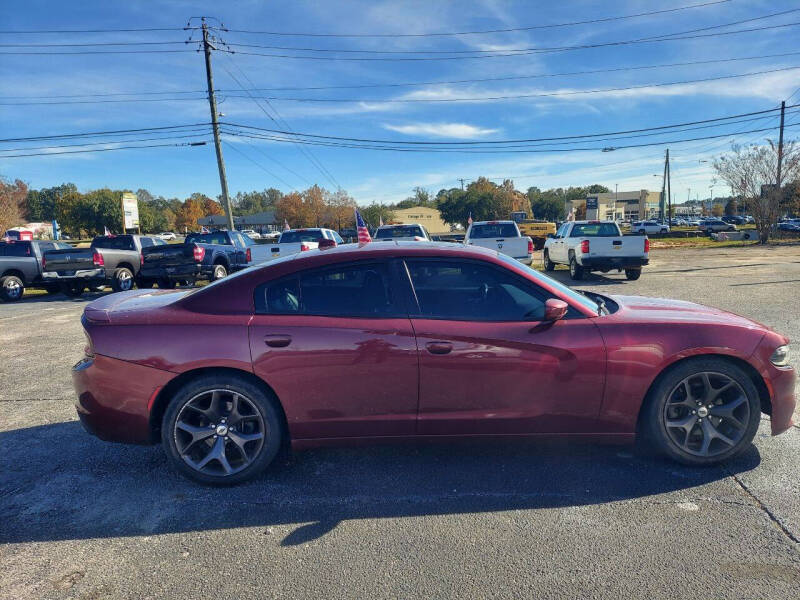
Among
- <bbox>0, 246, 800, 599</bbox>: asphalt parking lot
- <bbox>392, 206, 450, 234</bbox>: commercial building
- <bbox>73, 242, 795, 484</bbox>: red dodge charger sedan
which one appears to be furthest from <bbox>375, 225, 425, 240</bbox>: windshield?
<bbox>392, 206, 450, 234</bbox>: commercial building

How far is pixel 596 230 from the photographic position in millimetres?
15031

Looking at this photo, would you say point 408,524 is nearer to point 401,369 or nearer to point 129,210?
point 401,369

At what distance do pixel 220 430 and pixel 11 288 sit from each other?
14.9 metres

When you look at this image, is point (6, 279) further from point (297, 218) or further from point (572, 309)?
point (297, 218)

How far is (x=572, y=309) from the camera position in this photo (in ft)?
11.0

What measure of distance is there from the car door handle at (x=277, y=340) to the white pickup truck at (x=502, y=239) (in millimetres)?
12315

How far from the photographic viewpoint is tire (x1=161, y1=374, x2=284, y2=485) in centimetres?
326

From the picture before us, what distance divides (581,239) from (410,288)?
12.2 metres

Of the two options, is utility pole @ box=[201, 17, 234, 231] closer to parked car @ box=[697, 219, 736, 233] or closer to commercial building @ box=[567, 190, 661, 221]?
parked car @ box=[697, 219, 736, 233]

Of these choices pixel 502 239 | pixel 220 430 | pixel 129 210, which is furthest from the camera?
pixel 129 210

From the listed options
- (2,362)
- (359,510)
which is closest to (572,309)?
(359,510)

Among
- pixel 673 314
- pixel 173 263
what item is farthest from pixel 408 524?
pixel 173 263

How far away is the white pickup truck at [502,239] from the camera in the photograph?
50.7 feet

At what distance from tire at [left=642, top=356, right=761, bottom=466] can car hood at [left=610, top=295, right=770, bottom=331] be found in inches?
11.3
